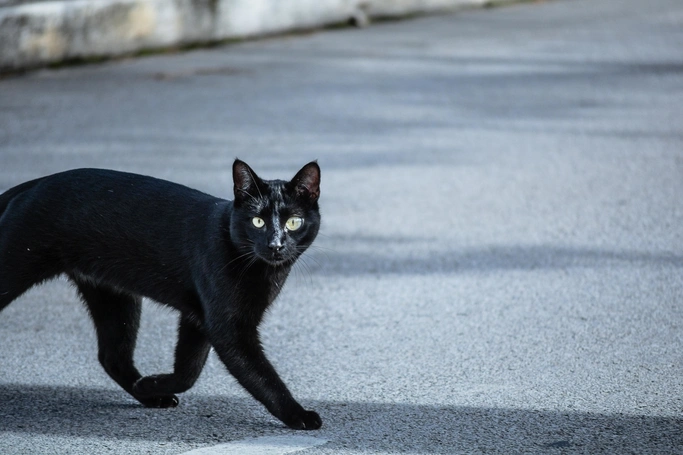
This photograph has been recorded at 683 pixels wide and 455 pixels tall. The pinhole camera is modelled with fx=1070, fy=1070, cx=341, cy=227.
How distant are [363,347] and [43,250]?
140cm

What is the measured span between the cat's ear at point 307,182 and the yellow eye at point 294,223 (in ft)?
0.29

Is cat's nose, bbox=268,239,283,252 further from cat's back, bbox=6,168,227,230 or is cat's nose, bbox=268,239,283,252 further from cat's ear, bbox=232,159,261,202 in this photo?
cat's back, bbox=6,168,227,230

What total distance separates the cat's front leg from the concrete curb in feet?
22.8

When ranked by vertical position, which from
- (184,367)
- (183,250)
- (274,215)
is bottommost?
(184,367)

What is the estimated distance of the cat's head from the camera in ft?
11.8

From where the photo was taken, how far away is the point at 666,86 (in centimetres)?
991

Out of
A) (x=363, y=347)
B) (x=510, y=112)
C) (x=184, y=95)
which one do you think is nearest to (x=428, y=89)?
(x=510, y=112)

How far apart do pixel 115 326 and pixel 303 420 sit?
0.88 m

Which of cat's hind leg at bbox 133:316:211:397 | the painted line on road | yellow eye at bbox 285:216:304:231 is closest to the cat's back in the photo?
yellow eye at bbox 285:216:304:231

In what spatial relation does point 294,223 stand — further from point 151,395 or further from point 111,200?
point 151,395

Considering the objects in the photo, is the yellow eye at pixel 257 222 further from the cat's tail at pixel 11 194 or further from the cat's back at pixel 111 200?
the cat's tail at pixel 11 194

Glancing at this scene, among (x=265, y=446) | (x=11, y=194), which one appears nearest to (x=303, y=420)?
(x=265, y=446)

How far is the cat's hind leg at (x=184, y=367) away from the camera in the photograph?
3736 mm

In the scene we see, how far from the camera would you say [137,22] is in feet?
35.8
